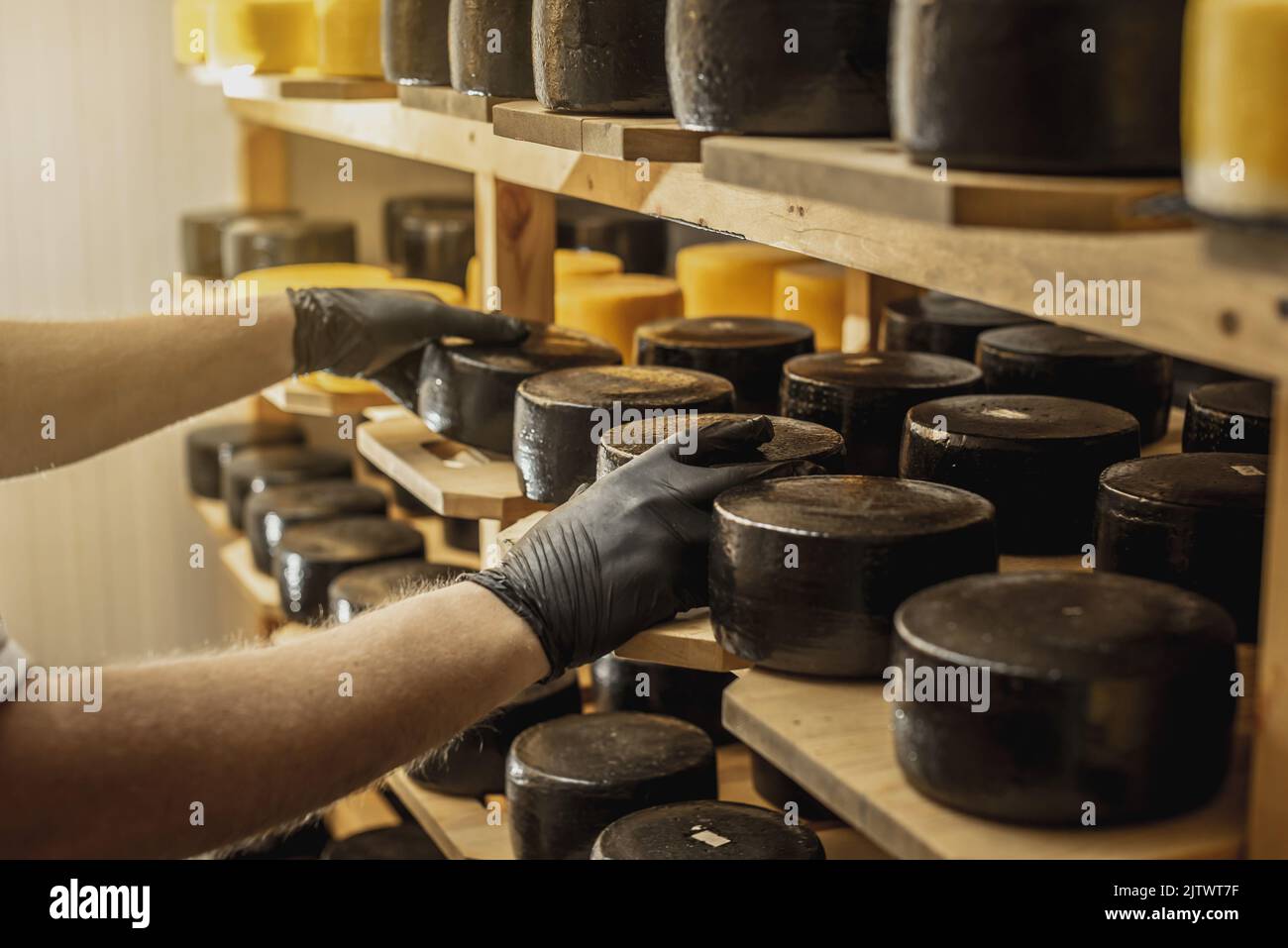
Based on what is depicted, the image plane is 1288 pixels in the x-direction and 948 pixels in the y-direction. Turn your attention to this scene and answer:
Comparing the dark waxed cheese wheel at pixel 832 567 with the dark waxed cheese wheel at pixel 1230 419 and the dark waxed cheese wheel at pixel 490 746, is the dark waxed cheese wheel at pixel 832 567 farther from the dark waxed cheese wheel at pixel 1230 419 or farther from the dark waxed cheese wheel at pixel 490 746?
the dark waxed cheese wheel at pixel 490 746

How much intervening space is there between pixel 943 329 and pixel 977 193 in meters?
1.07

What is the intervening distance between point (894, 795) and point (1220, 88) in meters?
0.49

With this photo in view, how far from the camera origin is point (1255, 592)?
1.24 metres

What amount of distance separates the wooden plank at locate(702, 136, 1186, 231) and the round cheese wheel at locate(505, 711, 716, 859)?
2.96 feet

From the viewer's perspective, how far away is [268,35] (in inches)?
106

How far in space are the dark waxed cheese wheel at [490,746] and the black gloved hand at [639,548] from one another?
78cm

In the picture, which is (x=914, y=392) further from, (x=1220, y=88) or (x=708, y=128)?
(x=1220, y=88)

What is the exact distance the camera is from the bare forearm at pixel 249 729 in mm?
1234

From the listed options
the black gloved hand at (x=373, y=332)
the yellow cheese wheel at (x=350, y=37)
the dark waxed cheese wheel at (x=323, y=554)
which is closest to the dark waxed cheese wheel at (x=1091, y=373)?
the black gloved hand at (x=373, y=332)

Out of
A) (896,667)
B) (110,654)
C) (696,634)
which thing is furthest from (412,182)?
(896,667)

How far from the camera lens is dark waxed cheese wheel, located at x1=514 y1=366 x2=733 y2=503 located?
5.56ft

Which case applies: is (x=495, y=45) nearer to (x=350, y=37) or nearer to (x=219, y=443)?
(x=350, y=37)
